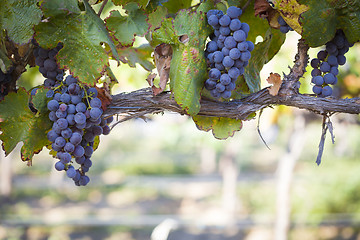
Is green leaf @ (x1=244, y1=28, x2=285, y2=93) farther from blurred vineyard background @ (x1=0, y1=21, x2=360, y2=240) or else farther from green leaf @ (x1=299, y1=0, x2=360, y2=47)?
blurred vineyard background @ (x1=0, y1=21, x2=360, y2=240)

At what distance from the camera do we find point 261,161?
1239cm

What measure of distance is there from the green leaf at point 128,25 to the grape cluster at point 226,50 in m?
0.13

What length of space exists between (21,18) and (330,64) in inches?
23.5

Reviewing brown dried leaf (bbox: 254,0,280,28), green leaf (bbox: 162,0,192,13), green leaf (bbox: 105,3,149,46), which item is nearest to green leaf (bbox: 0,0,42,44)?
green leaf (bbox: 105,3,149,46)

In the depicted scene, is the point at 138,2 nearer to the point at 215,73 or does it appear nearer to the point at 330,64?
the point at 215,73

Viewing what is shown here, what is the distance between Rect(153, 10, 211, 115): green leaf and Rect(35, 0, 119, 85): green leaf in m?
0.11

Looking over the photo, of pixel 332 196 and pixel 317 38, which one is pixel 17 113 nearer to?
pixel 317 38

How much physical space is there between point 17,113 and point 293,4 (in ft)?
1.84

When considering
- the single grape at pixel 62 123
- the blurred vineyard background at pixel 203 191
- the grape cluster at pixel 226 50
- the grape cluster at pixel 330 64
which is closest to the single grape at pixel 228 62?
the grape cluster at pixel 226 50

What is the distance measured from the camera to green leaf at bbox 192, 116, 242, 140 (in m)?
0.79

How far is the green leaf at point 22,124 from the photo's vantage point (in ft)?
2.33

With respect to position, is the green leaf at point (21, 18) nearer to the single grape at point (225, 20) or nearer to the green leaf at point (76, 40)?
the green leaf at point (76, 40)

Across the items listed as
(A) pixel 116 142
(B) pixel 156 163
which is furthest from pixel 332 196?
(A) pixel 116 142

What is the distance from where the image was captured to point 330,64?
759mm
